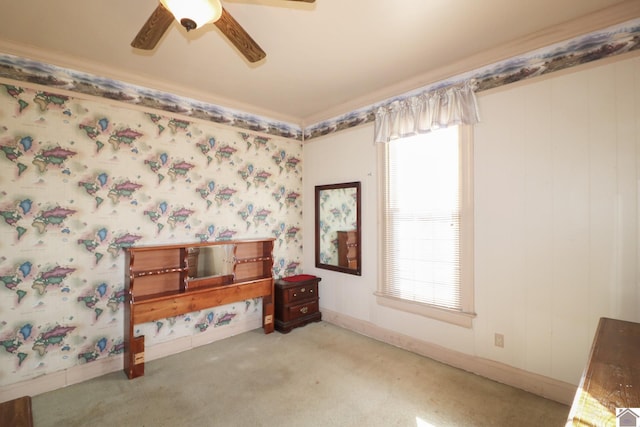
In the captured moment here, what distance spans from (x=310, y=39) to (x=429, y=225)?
202 centimetres

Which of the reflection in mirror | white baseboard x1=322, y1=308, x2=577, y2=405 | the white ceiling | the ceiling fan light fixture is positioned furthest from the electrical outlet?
the ceiling fan light fixture

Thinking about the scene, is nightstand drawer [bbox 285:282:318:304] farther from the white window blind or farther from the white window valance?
the white window valance

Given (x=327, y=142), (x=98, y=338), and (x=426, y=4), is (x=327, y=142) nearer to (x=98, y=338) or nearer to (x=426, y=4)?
(x=426, y=4)

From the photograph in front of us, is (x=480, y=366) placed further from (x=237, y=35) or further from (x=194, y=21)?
(x=194, y=21)

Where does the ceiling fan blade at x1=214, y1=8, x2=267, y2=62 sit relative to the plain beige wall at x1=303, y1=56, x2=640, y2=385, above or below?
above

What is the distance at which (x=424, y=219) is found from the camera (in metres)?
3.06

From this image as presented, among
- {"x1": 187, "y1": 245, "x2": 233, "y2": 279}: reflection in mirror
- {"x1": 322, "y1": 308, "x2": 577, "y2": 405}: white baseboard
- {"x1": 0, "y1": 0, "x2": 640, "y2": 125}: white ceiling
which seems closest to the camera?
{"x1": 0, "y1": 0, "x2": 640, "y2": 125}: white ceiling

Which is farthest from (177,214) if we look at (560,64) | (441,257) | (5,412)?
(560,64)

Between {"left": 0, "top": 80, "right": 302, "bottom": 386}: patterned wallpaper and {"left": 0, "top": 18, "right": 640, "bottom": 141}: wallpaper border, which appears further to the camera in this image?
{"left": 0, "top": 80, "right": 302, "bottom": 386}: patterned wallpaper

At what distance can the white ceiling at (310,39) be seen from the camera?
205cm

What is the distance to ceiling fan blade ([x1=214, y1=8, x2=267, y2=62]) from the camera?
1546mm

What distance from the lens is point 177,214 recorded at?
325cm

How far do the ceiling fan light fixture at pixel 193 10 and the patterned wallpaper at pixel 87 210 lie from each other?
6.57 ft

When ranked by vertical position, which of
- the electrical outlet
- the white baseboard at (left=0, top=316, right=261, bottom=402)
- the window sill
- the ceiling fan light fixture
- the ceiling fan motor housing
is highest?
the ceiling fan light fixture
